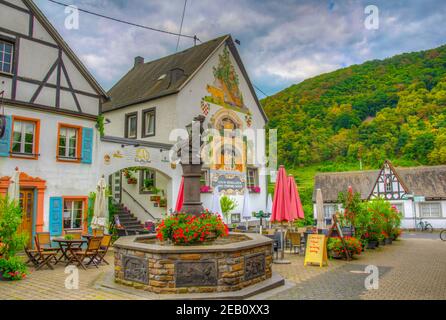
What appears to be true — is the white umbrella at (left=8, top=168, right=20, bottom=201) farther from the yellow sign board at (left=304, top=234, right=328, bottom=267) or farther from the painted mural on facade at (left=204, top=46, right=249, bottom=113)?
the painted mural on facade at (left=204, top=46, right=249, bottom=113)

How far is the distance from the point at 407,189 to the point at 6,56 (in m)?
31.4

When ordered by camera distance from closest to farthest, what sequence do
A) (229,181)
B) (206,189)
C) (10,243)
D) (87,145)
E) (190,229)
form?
(190,229), (10,243), (87,145), (206,189), (229,181)

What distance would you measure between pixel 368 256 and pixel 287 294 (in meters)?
7.49

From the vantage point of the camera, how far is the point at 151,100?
69.8ft

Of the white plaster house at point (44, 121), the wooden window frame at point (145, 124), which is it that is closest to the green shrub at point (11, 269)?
the white plaster house at point (44, 121)

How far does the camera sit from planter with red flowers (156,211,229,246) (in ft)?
25.7

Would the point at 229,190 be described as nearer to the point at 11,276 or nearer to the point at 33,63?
the point at 33,63

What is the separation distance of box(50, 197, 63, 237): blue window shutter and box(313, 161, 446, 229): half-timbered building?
23.0m

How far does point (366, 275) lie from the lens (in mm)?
9773

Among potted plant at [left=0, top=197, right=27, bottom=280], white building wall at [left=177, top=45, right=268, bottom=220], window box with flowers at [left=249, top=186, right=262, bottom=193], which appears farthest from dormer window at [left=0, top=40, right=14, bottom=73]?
window box with flowers at [left=249, top=186, right=262, bottom=193]

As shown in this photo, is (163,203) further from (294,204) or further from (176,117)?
(294,204)

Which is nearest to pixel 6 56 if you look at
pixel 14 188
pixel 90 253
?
pixel 14 188

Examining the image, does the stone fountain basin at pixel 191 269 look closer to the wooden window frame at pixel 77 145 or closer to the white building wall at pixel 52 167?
the white building wall at pixel 52 167

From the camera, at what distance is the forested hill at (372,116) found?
168 feet
